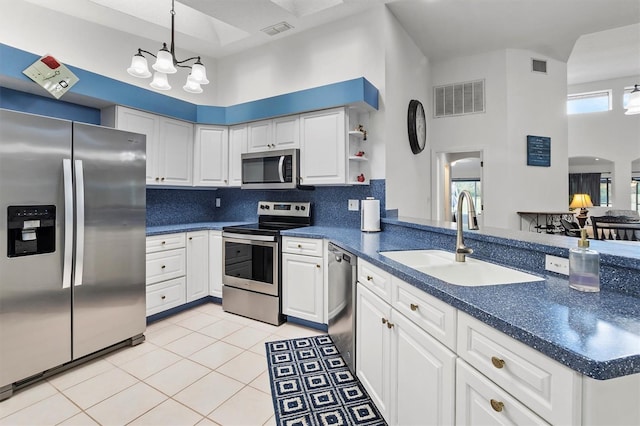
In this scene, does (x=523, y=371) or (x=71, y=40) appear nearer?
(x=523, y=371)

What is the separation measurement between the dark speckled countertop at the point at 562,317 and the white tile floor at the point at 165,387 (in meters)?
1.36

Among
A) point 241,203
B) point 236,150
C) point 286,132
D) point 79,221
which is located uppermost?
point 286,132

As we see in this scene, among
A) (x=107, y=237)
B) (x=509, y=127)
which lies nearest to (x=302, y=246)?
(x=107, y=237)

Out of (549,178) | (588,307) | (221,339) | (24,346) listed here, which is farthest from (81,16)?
(549,178)

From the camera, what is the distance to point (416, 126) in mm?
3990

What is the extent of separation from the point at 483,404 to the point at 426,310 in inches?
14.6

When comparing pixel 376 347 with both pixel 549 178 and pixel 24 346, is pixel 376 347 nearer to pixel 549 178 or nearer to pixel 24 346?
pixel 24 346

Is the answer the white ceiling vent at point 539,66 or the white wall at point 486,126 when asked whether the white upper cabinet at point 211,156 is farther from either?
the white ceiling vent at point 539,66

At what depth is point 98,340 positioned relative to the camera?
2.33m

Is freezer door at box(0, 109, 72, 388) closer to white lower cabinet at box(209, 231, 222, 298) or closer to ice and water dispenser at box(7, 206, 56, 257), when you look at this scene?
ice and water dispenser at box(7, 206, 56, 257)

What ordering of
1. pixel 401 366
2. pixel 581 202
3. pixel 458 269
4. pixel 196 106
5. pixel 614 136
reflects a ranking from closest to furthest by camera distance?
1. pixel 401 366
2. pixel 458 269
3. pixel 196 106
4. pixel 581 202
5. pixel 614 136

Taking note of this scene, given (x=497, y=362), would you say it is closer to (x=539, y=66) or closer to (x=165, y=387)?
(x=165, y=387)

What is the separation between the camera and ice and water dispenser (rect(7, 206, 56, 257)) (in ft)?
6.19

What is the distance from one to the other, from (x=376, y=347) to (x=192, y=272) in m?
2.39
